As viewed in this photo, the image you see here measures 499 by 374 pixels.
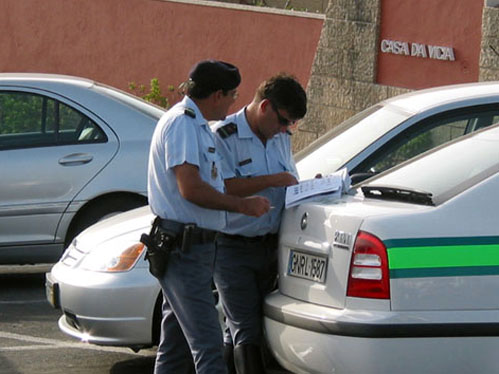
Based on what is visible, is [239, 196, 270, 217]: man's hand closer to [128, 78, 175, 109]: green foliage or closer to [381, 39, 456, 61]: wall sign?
[381, 39, 456, 61]: wall sign

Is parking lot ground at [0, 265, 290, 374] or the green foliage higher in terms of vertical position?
the green foliage

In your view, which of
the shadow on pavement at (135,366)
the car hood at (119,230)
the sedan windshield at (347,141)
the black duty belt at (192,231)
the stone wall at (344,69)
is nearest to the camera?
the black duty belt at (192,231)

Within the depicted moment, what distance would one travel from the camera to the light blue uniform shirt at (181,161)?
500cm

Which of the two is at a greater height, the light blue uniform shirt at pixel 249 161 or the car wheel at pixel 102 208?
the light blue uniform shirt at pixel 249 161

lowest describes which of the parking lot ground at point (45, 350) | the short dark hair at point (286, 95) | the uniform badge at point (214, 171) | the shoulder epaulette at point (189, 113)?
the parking lot ground at point (45, 350)

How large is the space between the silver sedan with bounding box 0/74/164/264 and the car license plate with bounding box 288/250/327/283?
372 cm

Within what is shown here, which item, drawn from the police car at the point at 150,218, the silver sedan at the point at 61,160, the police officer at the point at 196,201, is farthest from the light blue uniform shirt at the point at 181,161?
the silver sedan at the point at 61,160

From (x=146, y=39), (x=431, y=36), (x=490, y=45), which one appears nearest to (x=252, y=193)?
(x=490, y=45)

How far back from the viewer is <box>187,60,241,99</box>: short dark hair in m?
5.16

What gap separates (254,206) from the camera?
16.6 feet

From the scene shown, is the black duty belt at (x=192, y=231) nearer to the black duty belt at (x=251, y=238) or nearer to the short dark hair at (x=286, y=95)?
the black duty belt at (x=251, y=238)

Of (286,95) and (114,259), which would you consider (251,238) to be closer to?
(286,95)

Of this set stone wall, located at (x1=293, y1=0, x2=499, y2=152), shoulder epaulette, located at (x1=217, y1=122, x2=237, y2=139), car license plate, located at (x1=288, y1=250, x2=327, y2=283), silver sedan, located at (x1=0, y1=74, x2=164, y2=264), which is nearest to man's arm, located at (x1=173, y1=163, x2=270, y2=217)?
car license plate, located at (x1=288, y1=250, x2=327, y2=283)

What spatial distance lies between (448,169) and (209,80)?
1144mm
